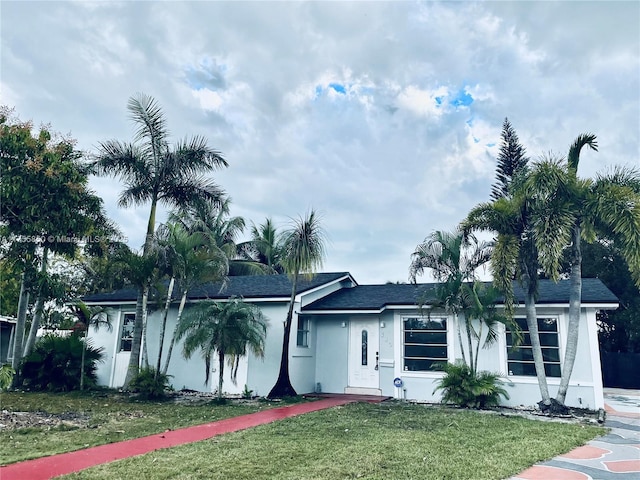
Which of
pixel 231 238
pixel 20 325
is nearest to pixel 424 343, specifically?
pixel 20 325

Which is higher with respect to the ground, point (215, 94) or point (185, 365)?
point (215, 94)

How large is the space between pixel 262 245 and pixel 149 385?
56.7ft

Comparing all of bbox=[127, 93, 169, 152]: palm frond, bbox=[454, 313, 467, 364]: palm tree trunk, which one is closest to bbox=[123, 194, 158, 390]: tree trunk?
bbox=[127, 93, 169, 152]: palm frond

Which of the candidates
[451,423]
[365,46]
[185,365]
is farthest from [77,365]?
[365,46]

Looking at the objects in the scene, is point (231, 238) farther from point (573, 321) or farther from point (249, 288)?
point (573, 321)

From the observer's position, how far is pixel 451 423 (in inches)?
342

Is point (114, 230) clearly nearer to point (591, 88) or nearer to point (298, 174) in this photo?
point (298, 174)

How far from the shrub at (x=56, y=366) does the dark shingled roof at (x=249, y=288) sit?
2.00 m

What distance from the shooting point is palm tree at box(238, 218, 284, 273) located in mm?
28781

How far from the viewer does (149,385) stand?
39.7ft

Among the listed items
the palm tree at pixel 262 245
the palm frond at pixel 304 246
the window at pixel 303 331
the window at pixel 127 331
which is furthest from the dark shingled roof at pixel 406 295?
the palm tree at pixel 262 245

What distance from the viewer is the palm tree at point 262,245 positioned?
28.8m

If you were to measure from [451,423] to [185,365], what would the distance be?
30.0ft

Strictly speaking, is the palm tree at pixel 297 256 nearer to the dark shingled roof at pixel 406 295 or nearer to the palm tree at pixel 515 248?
the dark shingled roof at pixel 406 295
